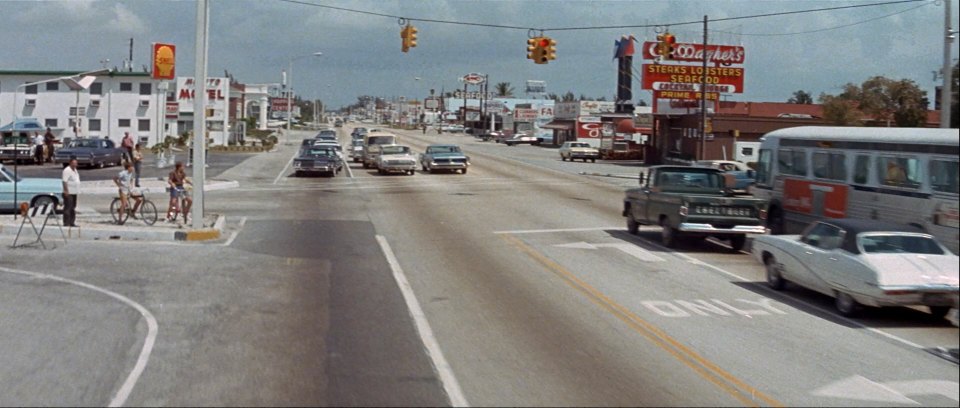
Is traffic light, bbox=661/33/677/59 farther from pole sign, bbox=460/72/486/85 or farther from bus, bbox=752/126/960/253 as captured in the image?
pole sign, bbox=460/72/486/85

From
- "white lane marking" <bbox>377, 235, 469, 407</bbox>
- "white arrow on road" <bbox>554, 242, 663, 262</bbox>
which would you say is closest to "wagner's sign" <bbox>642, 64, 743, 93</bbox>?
"white arrow on road" <bbox>554, 242, 663, 262</bbox>

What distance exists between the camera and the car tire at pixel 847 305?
47.1 feet

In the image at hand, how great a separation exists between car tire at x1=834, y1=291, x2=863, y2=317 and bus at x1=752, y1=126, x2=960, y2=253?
2.12 m

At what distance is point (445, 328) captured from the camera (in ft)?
43.3

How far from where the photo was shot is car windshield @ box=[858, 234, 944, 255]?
46.9ft

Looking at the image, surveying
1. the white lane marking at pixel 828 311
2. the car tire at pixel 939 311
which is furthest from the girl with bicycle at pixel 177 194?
the car tire at pixel 939 311

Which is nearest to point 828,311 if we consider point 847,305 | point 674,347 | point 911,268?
point 847,305

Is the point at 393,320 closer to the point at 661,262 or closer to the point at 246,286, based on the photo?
the point at 246,286

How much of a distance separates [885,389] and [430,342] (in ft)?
16.7

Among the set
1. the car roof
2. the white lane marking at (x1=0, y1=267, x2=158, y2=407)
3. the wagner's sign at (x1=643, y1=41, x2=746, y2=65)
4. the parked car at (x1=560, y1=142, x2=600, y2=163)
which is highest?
the wagner's sign at (x1=643, y1=41, x2=746, y2=65)

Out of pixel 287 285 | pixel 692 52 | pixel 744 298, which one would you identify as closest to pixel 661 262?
pixel 744 298

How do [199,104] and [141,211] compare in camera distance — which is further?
[141,211]

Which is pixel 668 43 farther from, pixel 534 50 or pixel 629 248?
pixel 629 248

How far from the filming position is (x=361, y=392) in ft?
31.9
